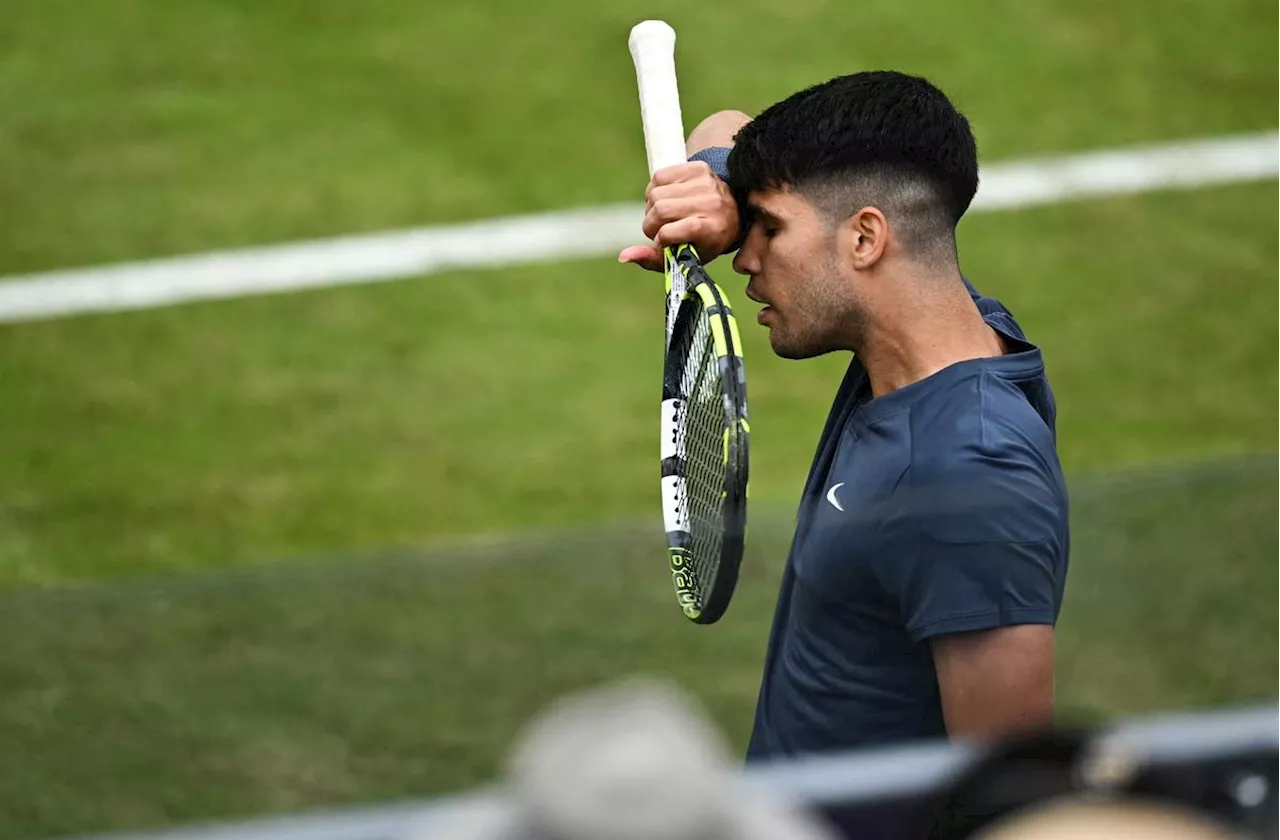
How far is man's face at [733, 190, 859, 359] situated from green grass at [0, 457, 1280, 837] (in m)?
0.38

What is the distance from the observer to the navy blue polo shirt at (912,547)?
2951 millimetres

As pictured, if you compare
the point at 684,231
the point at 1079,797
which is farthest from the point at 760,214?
the point at 1079,797

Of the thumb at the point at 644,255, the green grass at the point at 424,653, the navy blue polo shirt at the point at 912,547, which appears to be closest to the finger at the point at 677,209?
the thumb at the point at 644,255

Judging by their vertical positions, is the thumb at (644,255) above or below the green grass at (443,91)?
below

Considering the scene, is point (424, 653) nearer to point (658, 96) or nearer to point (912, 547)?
point (912, 547)

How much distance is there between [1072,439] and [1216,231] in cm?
160

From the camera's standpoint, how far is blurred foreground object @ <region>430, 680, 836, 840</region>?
165 cm

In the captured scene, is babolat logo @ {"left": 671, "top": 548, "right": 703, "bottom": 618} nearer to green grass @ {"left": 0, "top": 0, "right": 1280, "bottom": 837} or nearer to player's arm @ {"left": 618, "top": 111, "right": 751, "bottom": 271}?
green grass @ {"left": 0, "top": 0, "right": 1280, "bottom": 837}

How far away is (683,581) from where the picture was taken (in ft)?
11.9

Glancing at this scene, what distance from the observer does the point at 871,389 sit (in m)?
3.46

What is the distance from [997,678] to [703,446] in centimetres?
86

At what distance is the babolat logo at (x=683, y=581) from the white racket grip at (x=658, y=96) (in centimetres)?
84

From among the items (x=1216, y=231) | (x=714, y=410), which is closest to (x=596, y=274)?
(x=1216, y=231)

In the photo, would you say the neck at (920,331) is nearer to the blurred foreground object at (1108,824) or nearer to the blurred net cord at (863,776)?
the blurred net cord at (863,776)
